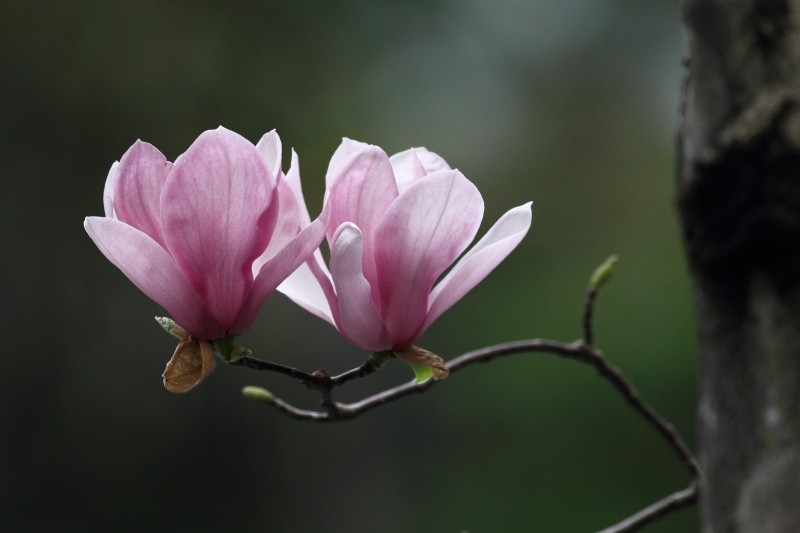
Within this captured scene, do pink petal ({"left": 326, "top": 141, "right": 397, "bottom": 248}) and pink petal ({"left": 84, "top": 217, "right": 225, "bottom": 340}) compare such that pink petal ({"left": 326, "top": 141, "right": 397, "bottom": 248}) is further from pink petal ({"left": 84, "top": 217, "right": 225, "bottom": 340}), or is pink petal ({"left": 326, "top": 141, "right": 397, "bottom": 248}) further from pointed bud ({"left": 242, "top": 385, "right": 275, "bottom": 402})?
pointed bud ({"left": 242, "top": 385, "right": 275, "bottom": 402})

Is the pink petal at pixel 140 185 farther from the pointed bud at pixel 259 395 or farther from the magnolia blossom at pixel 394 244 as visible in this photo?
the pointed bud at pixel 259 395

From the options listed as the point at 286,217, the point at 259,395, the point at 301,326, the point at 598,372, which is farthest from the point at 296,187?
the point at 301,326

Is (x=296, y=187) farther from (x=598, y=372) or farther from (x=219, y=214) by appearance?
(x=598, y=372)

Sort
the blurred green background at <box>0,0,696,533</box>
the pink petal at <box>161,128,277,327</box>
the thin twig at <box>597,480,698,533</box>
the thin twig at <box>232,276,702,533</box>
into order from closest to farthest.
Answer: the pink petal at <box>161,128,277,327</box>
the thin twig at <box>232,276,702,533</box>
the thin twig at <box>597,480,698,533</box>
the blurred green background at <box>0,0,696,533</box>

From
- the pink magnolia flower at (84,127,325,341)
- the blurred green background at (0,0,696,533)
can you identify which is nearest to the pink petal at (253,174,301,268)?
the pink magnolia flower at (84,127,325,341)

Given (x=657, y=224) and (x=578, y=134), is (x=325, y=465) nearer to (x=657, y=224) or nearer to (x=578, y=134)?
(x=657, y=224)

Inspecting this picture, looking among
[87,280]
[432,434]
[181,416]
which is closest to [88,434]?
[181,416]
